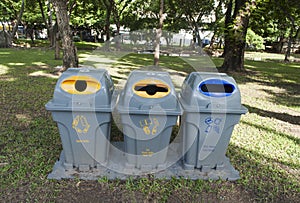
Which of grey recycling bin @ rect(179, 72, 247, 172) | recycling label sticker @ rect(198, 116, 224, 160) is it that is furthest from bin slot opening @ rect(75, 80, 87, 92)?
recycling label sticker @ rect(198, 116, 224, 160)

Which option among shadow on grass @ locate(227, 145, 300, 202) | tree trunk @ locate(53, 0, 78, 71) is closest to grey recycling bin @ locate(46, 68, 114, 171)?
shadow on grass @ locate(227, 145, 300, 202)

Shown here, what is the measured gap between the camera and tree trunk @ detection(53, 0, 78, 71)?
22.3ft

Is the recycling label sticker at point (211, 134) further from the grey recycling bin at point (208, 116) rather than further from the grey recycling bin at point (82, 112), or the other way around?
the grey recycling bin at point (82, 112)

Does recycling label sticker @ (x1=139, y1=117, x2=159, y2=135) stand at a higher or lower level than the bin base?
higher

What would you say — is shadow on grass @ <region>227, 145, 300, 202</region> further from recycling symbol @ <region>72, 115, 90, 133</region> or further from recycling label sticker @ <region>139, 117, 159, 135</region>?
recycling symbol @ <region>72, 115, 90, 133</region>

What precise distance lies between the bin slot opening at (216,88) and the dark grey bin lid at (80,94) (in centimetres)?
106

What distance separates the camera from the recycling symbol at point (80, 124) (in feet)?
8.11

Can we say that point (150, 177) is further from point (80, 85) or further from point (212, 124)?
point (80, 85)

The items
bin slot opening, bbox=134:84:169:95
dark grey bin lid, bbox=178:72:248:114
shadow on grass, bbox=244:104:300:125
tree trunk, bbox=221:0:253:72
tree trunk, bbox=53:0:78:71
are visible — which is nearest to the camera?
dark grey bin lid, bbox=178:72:248:114

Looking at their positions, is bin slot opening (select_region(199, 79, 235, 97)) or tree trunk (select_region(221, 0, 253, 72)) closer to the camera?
bin slot opening (select_region(199, 79, 235, 97))

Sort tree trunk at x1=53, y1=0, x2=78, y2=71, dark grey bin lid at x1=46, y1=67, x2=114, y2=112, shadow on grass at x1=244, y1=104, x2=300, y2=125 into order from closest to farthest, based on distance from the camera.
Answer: dark grey bin lid at x1=46, y1=67, x2=114, y2=112 < shadow on grass at x1=244, y1=104, x2=300, y2=125 < tree trunk at x1=53, y1=0, x2=78, y2=71

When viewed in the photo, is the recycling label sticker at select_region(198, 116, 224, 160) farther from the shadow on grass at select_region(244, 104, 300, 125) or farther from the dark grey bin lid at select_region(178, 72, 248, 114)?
the shadow on grass at select_region(244, 104, 300, 125)

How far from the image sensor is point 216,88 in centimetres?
271

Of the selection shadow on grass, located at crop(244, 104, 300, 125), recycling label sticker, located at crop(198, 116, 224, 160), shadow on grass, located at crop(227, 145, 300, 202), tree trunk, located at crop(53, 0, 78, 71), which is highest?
tree trunk, located at crop(53, 0, 78, 71)
